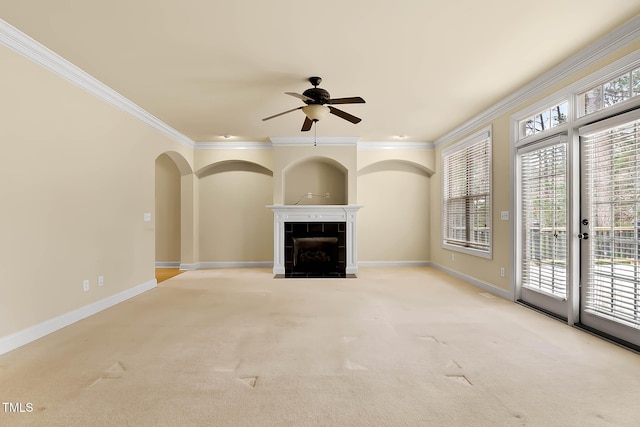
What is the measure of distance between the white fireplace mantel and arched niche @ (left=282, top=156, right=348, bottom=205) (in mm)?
751

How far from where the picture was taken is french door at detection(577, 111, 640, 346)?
2.71m

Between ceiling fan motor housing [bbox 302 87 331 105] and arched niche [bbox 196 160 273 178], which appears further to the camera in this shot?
arched niche [bbox 196 160 273 178]

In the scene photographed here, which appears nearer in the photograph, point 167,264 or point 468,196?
point 468,196

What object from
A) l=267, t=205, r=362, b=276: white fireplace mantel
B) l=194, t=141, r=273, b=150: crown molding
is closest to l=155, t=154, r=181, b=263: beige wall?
l=194, t=141, r=273, b=150: crown molding

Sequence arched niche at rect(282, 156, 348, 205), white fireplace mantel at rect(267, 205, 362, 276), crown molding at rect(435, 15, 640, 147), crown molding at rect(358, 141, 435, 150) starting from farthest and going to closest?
arched niche at rect(282, 156, 348, 205) < crown molding at rect(358, 141, 435, 150) < white fireplace mantel at rect(267, 205, 362, 276) < crown molding at rect(435, 15, 640, 147)

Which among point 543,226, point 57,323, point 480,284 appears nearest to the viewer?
point 57,323

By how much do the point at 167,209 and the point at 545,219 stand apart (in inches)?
271

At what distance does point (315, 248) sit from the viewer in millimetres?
6461

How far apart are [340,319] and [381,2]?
3.00m

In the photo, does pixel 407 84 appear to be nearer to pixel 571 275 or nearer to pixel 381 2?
pixel 381 2

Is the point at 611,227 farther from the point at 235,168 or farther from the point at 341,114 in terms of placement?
the point at 235,168

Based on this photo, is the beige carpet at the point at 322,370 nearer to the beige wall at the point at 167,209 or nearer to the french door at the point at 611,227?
the french door at the point at 611,227

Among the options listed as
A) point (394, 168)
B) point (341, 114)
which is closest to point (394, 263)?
point (394, 168)

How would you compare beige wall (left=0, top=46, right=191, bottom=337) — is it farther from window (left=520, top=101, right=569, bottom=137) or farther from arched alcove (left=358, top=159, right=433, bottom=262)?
window (left=520, top=101, right=569, bottom=137)
